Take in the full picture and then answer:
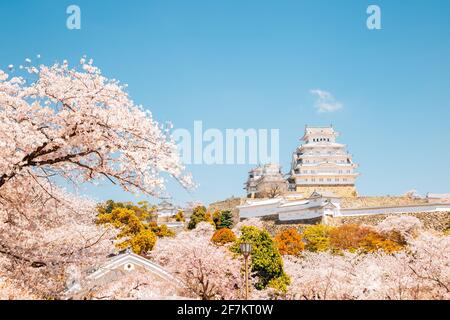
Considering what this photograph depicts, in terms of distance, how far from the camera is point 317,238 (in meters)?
27.8

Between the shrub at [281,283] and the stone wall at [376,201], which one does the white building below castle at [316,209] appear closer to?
the stone wall at [376,201]

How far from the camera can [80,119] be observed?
475cm

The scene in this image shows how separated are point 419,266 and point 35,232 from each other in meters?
9.73

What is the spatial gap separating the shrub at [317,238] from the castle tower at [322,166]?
14.8 meters

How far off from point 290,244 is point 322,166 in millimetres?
20571

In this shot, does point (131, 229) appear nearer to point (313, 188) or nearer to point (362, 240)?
point (362, 240)

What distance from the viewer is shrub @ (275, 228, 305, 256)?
26125 millimetres

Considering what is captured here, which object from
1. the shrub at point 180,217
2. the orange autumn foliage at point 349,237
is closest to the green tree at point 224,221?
the shrub at point 180,217

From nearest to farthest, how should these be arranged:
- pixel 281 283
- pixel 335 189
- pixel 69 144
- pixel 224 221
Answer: pixel 69 144 < pixel 281 283 < pixel 224 221 < pixel 335 189

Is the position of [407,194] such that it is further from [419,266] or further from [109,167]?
[109,167]

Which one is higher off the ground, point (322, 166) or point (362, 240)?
point (322, 166)

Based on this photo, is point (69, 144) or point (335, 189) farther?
point (335, 189)

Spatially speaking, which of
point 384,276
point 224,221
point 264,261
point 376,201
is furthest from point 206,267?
point 376,201
